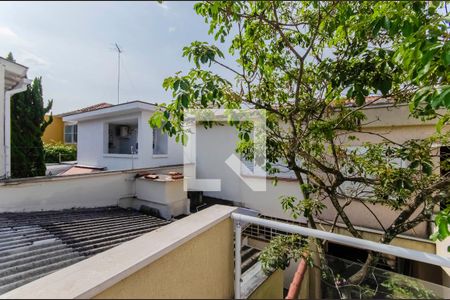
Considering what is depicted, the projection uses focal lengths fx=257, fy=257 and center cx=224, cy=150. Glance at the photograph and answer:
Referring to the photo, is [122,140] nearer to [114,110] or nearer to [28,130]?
[114,110]

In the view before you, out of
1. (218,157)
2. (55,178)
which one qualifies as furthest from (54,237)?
(218,157)

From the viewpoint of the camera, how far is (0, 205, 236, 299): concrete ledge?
134 centimetres

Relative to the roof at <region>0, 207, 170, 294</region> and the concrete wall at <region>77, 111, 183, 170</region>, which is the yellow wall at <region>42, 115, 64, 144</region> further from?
the roof at <region>0, 207, 170, 294</region>

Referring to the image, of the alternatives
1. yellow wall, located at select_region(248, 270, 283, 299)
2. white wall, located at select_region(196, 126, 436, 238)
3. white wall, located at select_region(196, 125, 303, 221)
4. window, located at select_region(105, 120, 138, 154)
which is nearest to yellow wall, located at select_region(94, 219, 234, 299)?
yellow wall, located at select_region(248, 270, 283, 299)

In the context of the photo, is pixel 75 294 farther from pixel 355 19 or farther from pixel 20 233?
pixel 20 233

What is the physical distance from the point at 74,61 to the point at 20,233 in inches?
158

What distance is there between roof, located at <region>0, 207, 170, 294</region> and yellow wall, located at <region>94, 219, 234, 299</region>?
3.13 metres

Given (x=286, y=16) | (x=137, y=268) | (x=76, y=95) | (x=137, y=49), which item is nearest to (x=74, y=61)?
(x=137, y=49)

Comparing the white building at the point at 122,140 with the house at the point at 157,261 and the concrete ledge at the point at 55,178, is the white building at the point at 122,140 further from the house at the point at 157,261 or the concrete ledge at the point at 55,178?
the house at the point at 157,261

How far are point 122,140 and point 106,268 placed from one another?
14.7 metres

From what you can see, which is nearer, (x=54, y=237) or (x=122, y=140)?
(x=54, y=237)

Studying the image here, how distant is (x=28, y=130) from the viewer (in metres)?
13.5

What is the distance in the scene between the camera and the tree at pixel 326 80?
3391 mm

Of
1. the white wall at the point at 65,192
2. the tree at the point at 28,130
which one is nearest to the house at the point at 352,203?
the white wall at the point at 65,192
